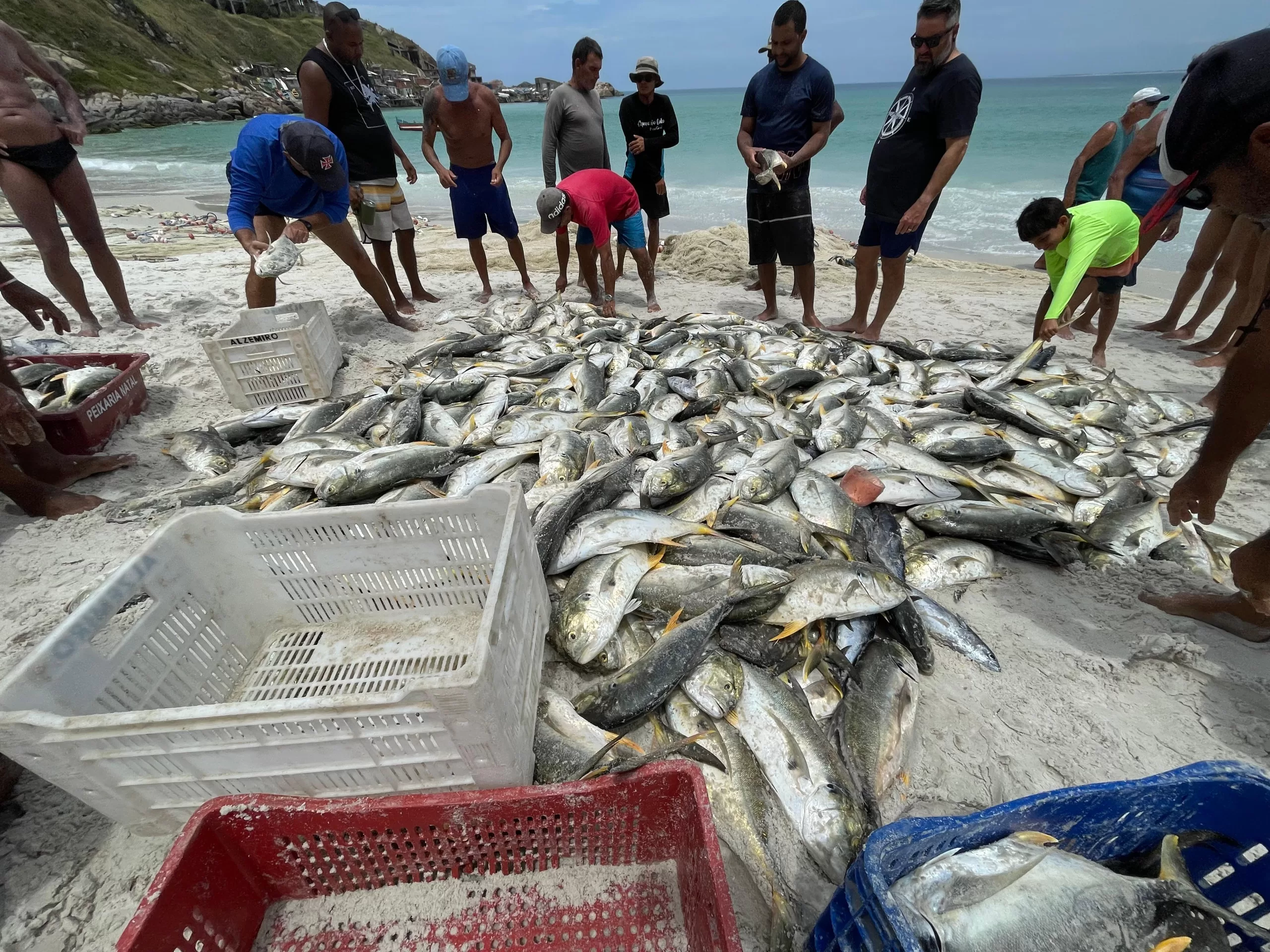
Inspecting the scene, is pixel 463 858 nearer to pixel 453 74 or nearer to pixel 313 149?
pixel 313 149

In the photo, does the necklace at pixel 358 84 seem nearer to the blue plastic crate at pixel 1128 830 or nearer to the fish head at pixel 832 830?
the fish head at pixel 832 830

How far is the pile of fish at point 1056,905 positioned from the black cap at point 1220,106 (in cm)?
186

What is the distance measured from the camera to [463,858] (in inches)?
63.7

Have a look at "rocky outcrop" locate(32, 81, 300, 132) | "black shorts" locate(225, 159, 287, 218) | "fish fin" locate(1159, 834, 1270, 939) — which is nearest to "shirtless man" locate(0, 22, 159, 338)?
"black shorts" locate(225, 159, 287, 218)

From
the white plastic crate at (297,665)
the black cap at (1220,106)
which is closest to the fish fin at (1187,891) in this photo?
the white plastic crate at (297,665)

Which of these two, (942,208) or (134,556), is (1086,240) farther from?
(942,208)

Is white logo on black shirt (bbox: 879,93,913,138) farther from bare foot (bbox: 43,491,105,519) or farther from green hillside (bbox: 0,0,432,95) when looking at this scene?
green hillside (bbox: 0,0,432,95)

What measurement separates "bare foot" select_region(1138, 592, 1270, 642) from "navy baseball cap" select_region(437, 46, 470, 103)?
696cm

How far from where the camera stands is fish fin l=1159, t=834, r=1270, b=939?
3.73ft

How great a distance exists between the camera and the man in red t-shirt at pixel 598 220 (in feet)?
18.4

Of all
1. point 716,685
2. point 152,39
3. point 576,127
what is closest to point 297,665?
point 716,685

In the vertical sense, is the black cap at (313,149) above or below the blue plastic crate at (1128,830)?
above

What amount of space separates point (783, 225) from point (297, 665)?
587cm

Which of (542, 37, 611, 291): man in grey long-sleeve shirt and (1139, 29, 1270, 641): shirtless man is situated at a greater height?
(542, 37, 611, 291): man in grey long-sleeve shirt
